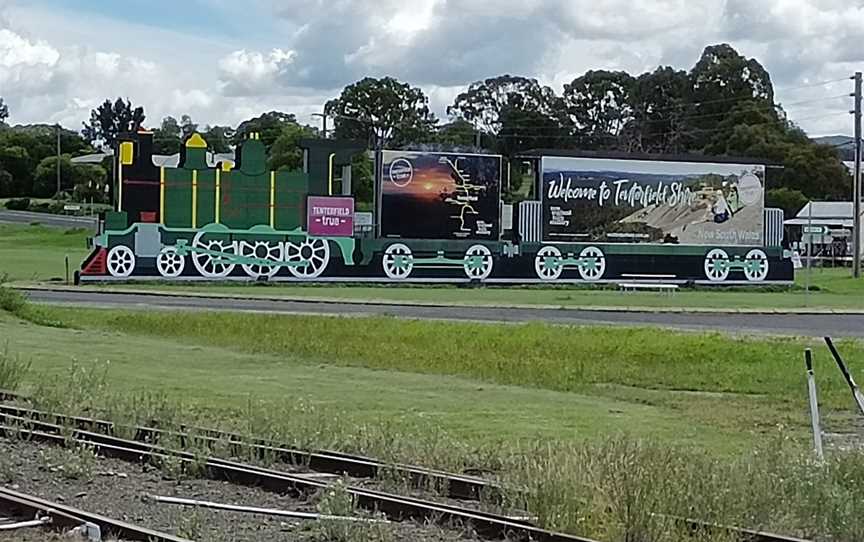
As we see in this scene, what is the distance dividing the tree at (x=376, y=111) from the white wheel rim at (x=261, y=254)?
60.2m

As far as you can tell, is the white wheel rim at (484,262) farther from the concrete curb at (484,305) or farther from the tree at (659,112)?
the tree at (659,112)

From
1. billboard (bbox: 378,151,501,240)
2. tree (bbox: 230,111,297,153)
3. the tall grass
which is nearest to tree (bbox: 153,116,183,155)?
tree (bbox: 230,111,297,153)

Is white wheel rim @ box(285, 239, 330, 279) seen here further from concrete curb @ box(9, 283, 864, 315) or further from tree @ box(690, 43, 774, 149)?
tree @ box(690, 43, 774, 149)

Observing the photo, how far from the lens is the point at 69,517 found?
10.6m

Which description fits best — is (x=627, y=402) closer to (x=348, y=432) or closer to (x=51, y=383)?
(x=348, y=432)

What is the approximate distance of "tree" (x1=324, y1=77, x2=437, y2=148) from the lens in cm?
12069

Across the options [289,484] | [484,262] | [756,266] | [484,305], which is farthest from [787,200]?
[289,484]

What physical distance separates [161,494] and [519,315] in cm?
2899

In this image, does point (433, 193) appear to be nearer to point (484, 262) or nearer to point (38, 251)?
point (484, 262)

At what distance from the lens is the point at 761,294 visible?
61219 mm

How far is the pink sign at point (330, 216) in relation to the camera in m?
60.7

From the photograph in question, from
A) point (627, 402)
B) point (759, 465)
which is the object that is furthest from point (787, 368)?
point (759, 465)

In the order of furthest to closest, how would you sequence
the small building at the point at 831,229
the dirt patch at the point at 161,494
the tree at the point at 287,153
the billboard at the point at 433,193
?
the small building at the point at 831,229 → the tree at the point at 287,153 → the billboard at the point at 433,193 → the dirt patch at the point at 161,494

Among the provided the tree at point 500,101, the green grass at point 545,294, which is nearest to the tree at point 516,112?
the tree at point 500,101
